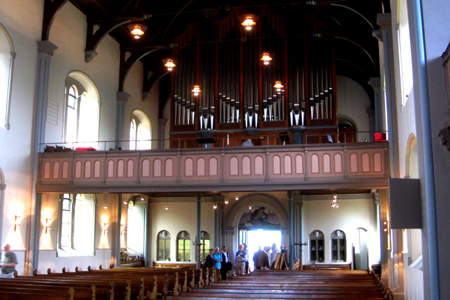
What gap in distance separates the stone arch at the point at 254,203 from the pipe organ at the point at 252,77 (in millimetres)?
6386

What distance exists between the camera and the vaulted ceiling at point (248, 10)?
19141 millimetres

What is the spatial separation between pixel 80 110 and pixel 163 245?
8796 mm

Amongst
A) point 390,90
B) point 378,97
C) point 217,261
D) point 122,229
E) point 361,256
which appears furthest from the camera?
point 361,256

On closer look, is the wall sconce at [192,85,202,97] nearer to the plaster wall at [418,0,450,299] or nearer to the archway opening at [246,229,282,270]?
the archway opening at [246,229,282,270]

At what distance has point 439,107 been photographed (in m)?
7.09

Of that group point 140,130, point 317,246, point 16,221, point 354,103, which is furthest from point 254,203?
point 16,221

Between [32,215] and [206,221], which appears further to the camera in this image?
[206,221]

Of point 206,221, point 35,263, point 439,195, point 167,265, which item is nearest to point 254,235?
point 206,221

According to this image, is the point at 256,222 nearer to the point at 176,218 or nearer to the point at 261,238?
the point at 261,238

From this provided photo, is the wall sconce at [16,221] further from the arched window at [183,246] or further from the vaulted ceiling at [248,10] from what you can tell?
the arched window at [183,246]

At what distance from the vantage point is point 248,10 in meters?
19.8

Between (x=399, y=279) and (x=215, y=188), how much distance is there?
6012 mm

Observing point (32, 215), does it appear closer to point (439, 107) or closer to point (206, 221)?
point (206, 221)

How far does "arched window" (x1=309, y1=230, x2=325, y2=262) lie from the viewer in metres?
24.1
